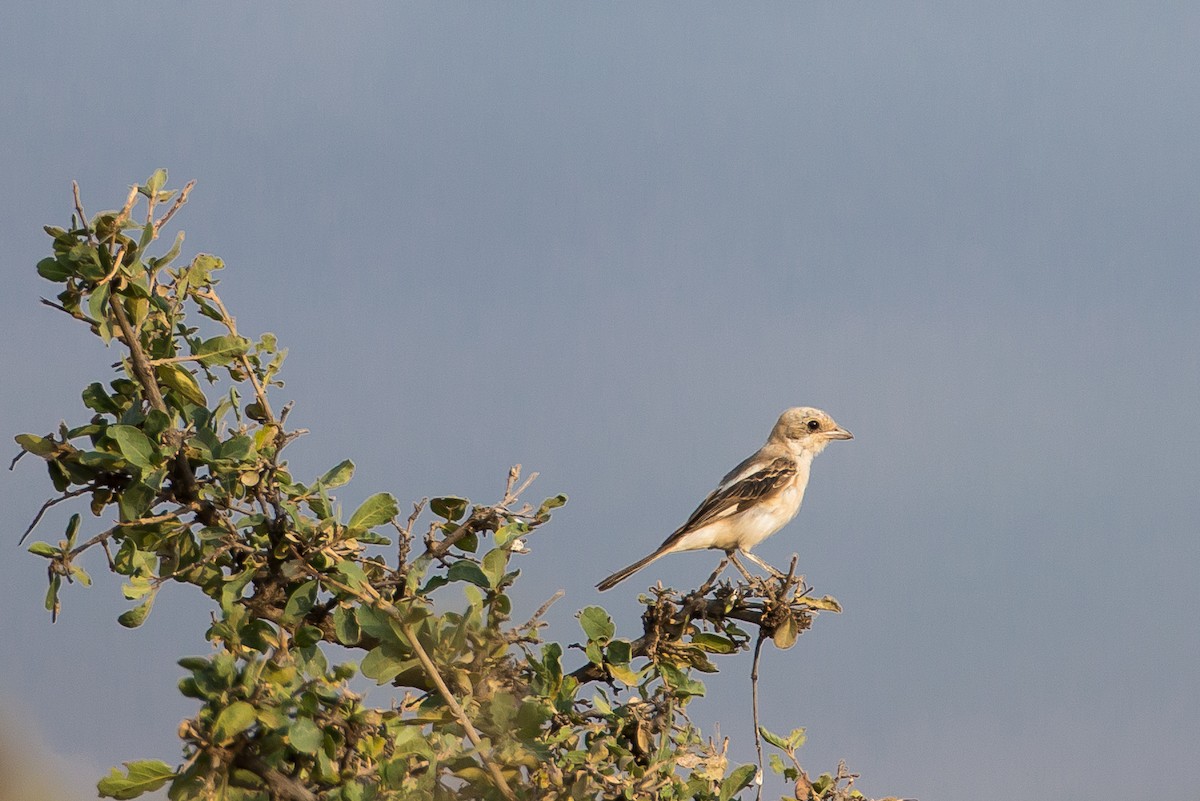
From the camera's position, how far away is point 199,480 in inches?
148

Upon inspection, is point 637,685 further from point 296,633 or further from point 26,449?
point 26,449

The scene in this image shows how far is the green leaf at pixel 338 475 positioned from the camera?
12.7 feet

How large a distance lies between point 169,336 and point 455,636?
1358 millimetres

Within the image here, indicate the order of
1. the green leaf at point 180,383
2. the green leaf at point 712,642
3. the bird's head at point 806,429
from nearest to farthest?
1. the green leaf at point 180,383
2. the green leaf at point 712,642
3. the bird's head at point 806,429

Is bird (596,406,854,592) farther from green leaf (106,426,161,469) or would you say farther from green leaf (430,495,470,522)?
green leaf (106,426,161,469)

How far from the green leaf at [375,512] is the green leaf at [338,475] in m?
0.14

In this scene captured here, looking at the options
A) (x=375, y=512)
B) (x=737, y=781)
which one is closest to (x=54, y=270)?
(x=375, y=512)


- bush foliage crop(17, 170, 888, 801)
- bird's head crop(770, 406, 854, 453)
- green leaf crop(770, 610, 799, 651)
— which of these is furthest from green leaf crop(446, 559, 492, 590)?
bird's head crop(770, 406, 854, 453)

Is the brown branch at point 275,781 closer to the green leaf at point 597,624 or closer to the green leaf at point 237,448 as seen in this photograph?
the green leaf at point 237,448

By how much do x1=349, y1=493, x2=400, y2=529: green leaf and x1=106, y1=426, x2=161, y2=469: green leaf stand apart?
63cm

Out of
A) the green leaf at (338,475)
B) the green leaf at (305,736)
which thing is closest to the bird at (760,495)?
the green leaf at (338,475)

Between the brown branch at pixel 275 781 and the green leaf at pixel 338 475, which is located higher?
the green leaf at pixel 338 475

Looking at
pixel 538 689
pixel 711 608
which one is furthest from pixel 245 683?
pixel 711 608

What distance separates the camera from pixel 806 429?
1205cm
